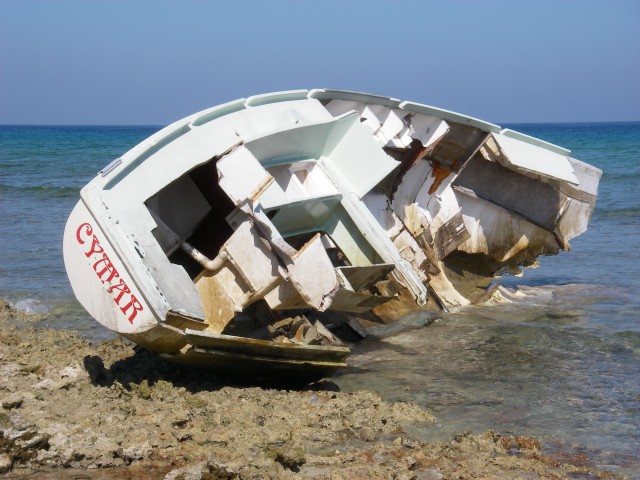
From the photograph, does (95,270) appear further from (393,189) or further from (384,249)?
(393,189)

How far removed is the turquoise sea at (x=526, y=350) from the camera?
16.5 ft

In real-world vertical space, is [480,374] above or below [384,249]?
below

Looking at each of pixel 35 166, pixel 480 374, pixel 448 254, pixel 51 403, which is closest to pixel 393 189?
pixel 448 254

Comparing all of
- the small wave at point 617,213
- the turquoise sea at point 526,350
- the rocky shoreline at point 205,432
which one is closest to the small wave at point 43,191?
the turquoise sea at point 526,350

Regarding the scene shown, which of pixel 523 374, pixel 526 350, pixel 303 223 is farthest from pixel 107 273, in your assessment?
pixel 526 350

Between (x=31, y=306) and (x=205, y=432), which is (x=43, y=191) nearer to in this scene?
(x=31, y=306)

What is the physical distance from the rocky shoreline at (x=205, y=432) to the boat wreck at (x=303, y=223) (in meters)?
0.30

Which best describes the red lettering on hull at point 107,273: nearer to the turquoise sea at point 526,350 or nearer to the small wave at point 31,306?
the turquoise sea at point 526,350

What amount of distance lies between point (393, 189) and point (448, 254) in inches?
36.7

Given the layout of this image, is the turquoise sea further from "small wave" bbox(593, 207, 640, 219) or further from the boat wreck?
"small wave" bbox(593, 207, 640, 219)

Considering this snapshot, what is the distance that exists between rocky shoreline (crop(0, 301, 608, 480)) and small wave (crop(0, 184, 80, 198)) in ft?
40.3

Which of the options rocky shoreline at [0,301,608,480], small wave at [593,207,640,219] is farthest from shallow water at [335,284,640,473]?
small wave at [593,207,640,219]

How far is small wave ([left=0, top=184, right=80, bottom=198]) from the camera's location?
17359 mm

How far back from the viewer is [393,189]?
7.73 m
